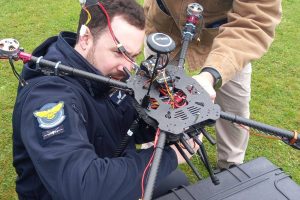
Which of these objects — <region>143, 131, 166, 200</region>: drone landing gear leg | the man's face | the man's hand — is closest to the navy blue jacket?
→ the man's face

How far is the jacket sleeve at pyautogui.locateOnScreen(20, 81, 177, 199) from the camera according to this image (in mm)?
1691

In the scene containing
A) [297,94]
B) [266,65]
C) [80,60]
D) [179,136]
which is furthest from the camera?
[266,65]

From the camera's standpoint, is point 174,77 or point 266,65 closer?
point 174,77

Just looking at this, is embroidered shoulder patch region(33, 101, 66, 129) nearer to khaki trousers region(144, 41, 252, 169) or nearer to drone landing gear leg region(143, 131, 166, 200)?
drone landing gear leg region(143, 131, 166, 200)

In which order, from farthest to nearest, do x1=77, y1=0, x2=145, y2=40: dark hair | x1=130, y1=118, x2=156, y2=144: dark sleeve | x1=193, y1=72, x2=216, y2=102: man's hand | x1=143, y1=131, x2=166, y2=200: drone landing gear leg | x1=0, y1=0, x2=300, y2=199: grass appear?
x1=0, y1=0, x2=300, y2=199: grass → x1=130, y1=118, x2=156, y2=144: dark sleeve → x1=77, y1=0, x2=145, y2=40: dark hair → x1=193, y1=72, x2=216, y2=102: man's hand → x1=143, y1=131, x2=166, y2=200: drone landing gear leg

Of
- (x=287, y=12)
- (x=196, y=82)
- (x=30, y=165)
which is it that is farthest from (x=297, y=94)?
(x=30, y=165)

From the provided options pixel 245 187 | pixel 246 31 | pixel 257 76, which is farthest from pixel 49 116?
pixel 257 76

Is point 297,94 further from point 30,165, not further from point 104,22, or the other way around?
point 30,165

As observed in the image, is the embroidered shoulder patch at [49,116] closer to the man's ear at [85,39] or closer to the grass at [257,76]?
the man's ear at [85,39]

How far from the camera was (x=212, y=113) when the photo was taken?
1806 millimetres

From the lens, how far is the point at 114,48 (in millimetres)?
2135

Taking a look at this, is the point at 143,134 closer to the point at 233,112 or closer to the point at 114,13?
the point at 114,13

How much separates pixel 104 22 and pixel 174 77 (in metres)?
0.55

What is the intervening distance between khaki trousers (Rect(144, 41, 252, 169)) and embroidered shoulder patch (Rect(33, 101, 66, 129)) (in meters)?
1.45
